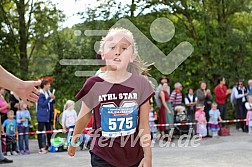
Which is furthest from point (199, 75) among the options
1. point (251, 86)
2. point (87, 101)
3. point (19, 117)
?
point (87, 101)

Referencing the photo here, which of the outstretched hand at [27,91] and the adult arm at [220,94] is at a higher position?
the outstretched hand at [27,91]

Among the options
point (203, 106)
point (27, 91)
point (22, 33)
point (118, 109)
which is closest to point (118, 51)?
point (118, 109)

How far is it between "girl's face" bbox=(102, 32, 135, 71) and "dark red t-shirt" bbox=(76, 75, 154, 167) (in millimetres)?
148

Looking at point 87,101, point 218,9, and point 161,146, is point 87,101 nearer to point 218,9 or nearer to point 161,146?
point 161,146

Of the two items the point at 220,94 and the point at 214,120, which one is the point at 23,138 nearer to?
the point at 214,120

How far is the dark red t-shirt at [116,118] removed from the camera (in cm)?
386

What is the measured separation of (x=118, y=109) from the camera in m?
3.87

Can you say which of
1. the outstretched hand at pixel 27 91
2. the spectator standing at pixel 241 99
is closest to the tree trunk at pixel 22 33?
the spectator standing at pixel 241 99

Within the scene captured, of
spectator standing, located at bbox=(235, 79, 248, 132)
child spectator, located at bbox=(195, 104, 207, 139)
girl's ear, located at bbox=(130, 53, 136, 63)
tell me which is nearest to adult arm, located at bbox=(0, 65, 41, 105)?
girl's ear, located at bbox=(130, 53, 136, 63)

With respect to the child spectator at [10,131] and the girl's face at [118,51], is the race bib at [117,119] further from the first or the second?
the child spectator at [10,131]

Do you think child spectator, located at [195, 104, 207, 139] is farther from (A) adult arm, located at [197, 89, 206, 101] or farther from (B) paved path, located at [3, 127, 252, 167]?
(B) paved path, located at [3, 127, 252, 167]

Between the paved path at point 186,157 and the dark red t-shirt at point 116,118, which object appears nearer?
the dark red t-shirt at point 116,118

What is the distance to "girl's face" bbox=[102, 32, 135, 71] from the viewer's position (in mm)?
3850

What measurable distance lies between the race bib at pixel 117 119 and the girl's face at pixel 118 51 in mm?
299
